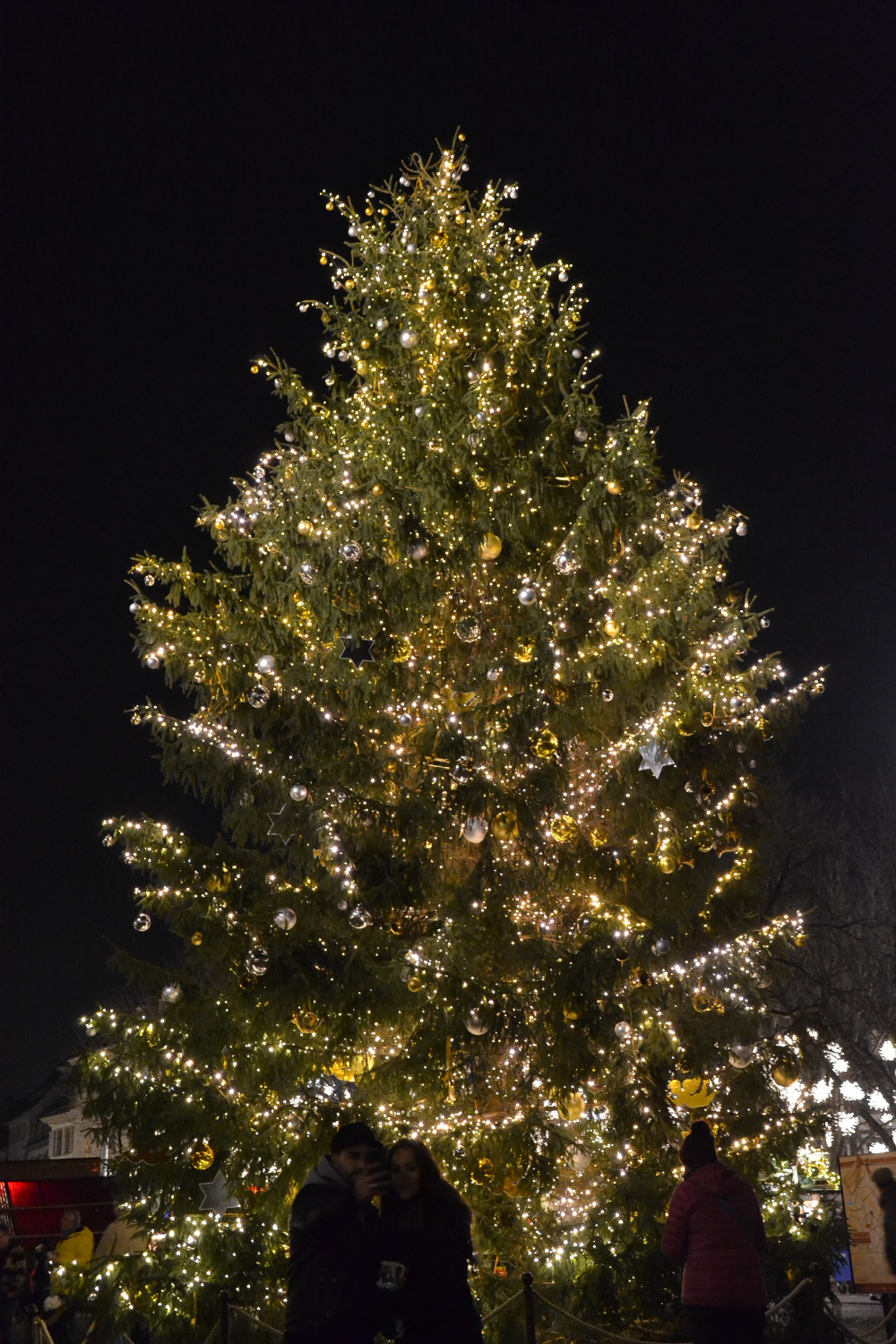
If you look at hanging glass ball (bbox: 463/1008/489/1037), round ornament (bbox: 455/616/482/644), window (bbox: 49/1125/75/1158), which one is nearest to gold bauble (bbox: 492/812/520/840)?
hanging glass ball (bbox: 463/1008/489/1037)

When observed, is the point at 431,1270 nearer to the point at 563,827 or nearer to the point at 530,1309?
the point at 530,1309

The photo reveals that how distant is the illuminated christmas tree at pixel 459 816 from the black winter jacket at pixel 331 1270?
4458 millimetres

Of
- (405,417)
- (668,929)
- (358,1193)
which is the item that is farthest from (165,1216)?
(405,417)

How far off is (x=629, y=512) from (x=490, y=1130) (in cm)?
534

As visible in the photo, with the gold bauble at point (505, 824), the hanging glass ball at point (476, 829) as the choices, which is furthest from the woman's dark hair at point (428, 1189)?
the gold bauble at point (505, 824)

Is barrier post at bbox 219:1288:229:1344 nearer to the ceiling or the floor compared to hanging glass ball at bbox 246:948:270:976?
nearer to the floor

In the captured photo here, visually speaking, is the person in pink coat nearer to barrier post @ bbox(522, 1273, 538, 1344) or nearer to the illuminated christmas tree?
barrier post @ bbox(522, 1273, 538, 1344)

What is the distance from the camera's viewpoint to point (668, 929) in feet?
31.5

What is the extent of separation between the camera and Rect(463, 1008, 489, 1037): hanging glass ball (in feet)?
28.0

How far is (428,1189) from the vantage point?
4.42 metres

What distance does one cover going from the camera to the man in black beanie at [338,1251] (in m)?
4.08

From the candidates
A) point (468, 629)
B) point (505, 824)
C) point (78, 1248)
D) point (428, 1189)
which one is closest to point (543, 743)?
point (505, 824)

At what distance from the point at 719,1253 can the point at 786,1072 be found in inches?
152

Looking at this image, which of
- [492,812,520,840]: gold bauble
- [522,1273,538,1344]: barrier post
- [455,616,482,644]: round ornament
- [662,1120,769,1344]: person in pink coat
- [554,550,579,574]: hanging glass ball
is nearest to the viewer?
[662,1120,769,1344]: person in pink coat
